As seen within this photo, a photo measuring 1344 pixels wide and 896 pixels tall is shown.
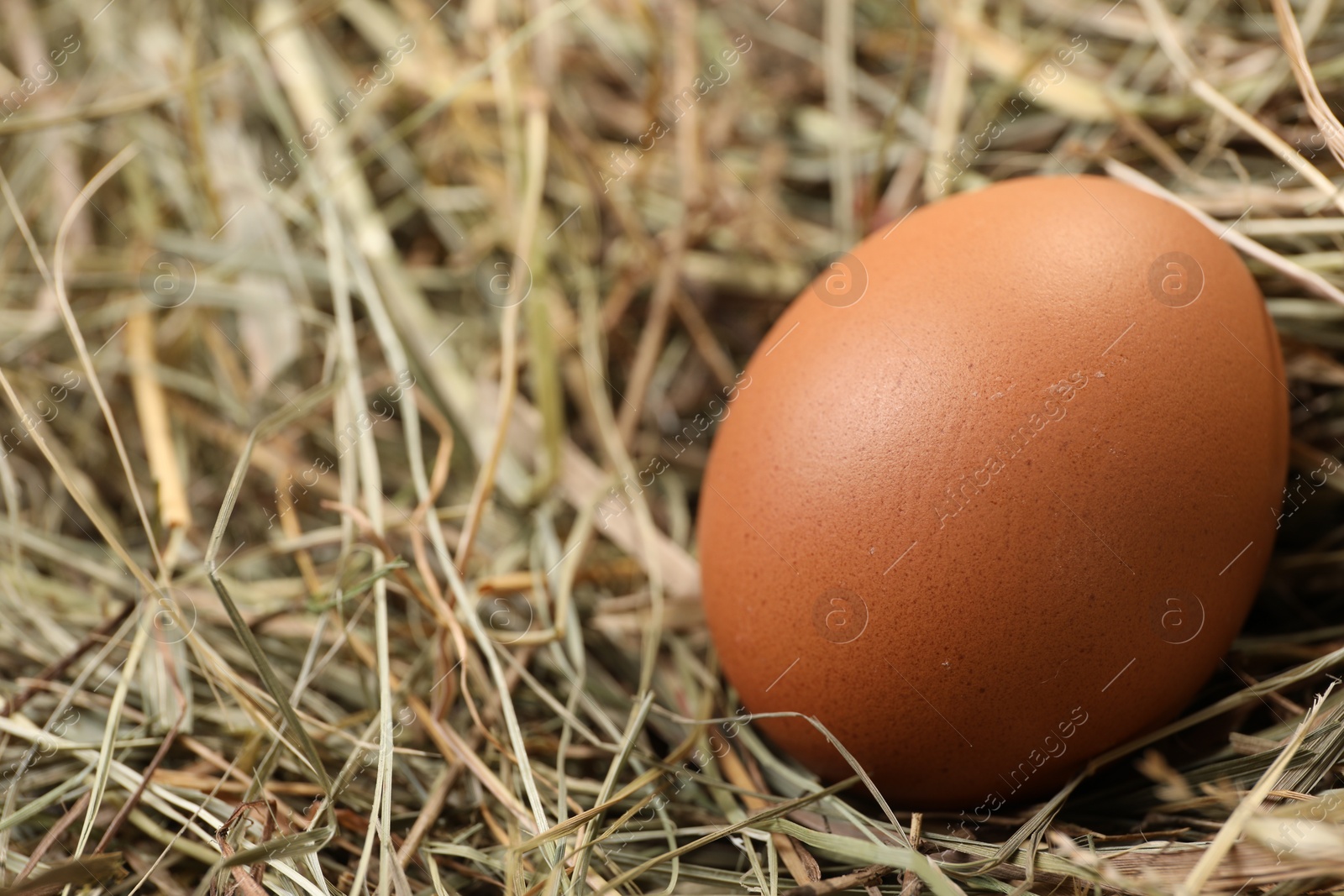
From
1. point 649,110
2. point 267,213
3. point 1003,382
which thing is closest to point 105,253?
point 267,213

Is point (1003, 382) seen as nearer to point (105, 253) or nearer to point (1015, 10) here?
point (1015, 10)

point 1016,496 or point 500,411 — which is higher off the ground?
point 500,411

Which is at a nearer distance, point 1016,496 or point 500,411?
point 1016,496

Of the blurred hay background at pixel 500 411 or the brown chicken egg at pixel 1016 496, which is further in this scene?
the blurred hay background at pixel 500 411

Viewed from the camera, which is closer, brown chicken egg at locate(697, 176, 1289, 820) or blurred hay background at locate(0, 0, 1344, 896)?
brown chicken egg at locate(697, 176, 1289, 820)
